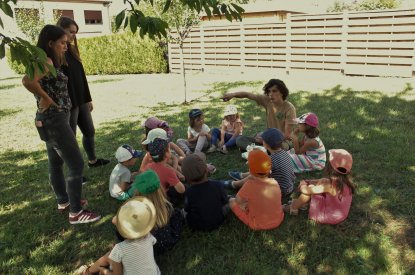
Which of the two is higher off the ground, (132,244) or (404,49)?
(404,49)

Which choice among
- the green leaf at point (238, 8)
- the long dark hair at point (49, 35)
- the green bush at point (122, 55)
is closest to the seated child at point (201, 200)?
the green leaf at point (238, 8)

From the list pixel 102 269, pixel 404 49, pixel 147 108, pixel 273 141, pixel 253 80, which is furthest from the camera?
pixel 253 80

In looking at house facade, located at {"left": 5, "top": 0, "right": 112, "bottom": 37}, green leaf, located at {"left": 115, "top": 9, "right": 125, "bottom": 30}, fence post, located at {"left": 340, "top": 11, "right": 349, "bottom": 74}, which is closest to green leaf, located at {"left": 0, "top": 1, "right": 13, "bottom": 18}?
green leaf, located at {"left": 115, "top": 9, "right": 125, "bottom": 30}

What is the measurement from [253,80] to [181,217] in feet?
32.0

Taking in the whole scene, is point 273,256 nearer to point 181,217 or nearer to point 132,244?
point 181,217

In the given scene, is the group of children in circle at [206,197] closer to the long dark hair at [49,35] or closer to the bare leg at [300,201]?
the bare leg at [300,201]

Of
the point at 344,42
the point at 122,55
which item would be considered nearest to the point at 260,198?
the point at 344,42

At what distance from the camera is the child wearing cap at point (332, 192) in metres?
3.26

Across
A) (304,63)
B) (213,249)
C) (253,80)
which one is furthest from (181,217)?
(304,63)

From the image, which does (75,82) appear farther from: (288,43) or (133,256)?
(288,43)

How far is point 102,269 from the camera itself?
113 inches

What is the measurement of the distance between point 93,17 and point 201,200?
131 ft

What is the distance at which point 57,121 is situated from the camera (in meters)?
3.39

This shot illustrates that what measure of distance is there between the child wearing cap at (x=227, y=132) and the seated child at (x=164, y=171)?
1869mm
